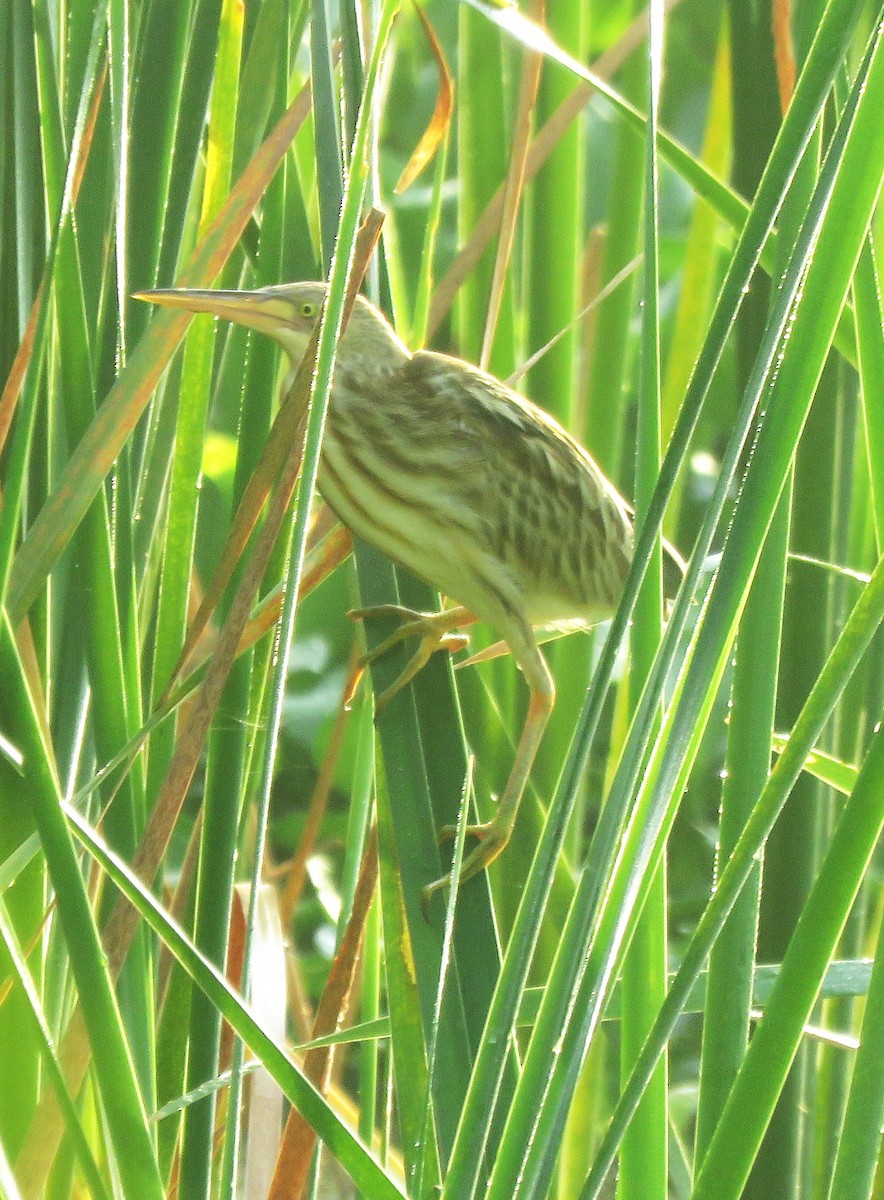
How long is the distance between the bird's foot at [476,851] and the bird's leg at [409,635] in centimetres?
8

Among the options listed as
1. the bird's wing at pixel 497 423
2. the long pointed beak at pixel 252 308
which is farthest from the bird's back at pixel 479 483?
the long pointed beak at pixel 252 308

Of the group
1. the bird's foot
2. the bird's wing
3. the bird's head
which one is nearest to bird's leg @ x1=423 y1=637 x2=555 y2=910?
the bird's foot

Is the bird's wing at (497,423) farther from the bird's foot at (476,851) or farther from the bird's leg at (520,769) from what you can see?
the bird's foot at (476,851)

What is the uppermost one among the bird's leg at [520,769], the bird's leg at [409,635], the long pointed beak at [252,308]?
the long pointed beak at [252,308]

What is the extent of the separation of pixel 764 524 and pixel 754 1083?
19 centimetres

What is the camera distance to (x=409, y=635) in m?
0.82

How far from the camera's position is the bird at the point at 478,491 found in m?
0.94

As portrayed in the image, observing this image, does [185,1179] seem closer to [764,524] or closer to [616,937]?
[616,937]

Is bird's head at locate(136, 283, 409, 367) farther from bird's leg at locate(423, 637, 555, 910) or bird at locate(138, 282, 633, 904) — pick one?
bird's leg at locate(423, 637, 555, 910)

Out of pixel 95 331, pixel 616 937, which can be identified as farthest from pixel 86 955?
pixel 95 331

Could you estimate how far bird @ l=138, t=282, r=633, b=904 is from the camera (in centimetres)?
94

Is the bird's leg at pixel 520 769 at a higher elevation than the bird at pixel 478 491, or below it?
below

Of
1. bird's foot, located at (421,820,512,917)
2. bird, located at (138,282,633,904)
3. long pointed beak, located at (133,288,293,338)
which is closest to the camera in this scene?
bird's foot, located at (421,820,512,917)

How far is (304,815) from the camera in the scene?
1.66 m
